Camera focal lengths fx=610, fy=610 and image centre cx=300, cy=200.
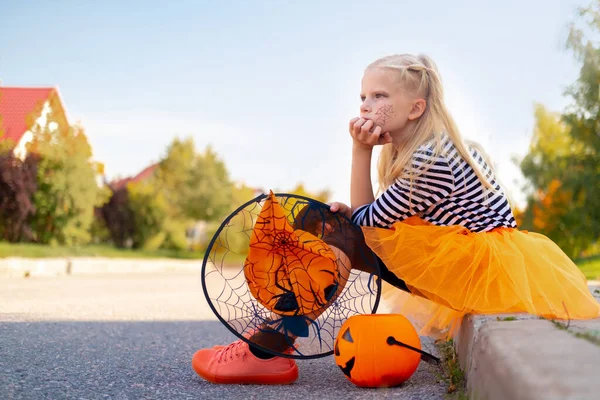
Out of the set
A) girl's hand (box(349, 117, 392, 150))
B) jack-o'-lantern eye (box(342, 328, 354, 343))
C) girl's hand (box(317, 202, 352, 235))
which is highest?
girl's hand (box(349, 117, 392, 150))

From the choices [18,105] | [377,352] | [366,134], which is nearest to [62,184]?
[18,105]

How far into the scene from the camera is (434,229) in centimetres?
218

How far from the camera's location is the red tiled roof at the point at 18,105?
17.2 meters

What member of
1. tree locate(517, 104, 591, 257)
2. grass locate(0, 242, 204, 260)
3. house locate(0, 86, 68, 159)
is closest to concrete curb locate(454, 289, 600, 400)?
grass locate(0, 242, 204, 260)

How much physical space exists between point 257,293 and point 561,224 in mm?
24398

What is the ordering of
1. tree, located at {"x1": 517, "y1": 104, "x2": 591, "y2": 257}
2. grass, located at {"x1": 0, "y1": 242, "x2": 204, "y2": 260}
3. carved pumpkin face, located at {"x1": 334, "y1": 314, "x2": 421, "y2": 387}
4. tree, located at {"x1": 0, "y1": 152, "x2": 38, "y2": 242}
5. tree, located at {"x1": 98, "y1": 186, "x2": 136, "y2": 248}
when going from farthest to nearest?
tree, located at {"x1": 517, "y1": 104, "x2": 591, "y2": 257} < tree, located at {"x1": 98, "y1": 186, "x2": 136, "y2": 248} < tree, located at {"x1": 0, "y1": 152, "x2": 38, "y2": 242} < grass, located at {"x1": 0, "y1": 242, "x2": 204, "y2": 260} < carved pumpkin face, located at {"x1": 334, "y1": 314, "x2": 421, "y2": 387}

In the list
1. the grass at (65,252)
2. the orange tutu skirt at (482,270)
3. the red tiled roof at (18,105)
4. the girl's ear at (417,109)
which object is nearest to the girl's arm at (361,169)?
the girl's ear at (417,109)

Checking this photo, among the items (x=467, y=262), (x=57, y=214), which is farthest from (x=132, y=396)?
(x=57, y=214)

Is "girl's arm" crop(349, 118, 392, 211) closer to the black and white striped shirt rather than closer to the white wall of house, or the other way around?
the black and white striped shirt

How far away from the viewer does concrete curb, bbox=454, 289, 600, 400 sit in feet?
3.44

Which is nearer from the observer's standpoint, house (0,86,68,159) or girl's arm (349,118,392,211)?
girl's arm (349,118,392,211)

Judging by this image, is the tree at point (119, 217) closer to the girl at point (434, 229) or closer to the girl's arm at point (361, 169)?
the girl's arm at point (361, 169)

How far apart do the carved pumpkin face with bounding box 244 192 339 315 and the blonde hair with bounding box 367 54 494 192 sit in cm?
43

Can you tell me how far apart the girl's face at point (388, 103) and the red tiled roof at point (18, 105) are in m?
16.2
